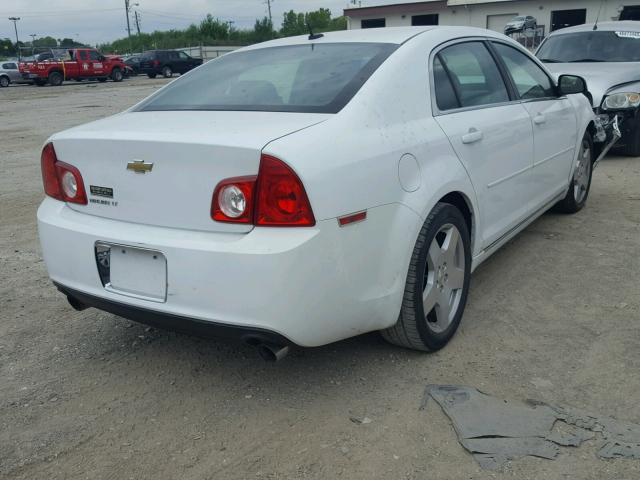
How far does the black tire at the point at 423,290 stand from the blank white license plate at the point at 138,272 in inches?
43.3

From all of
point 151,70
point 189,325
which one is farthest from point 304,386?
point 151,70

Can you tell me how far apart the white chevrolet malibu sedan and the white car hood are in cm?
470

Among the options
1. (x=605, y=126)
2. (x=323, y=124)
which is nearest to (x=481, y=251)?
(x=323, y=124)

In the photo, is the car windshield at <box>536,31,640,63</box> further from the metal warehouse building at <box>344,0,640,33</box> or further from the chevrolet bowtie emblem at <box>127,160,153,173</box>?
the metal warehouse building at <box>344,0,640,33</box>

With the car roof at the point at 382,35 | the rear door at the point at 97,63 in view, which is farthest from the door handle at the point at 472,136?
the rear door at the point at 97,63

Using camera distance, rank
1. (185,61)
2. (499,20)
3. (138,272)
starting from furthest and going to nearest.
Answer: (185,61)
(499,20)
(138,272)

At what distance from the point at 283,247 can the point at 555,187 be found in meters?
3.12

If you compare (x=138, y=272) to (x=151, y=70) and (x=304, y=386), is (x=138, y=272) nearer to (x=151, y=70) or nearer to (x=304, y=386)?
(x=304, y=386)

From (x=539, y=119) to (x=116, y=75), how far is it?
113 feet

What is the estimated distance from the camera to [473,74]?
384 cm

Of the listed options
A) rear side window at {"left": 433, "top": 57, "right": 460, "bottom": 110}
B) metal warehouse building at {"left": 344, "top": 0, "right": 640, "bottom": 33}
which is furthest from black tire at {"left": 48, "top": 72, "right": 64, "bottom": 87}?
rear side window at {"left": 433, "top": 57, "right": 460, "bottom": 110}

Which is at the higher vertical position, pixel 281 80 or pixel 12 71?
pixel 281 80

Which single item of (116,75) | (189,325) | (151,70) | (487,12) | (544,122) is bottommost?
(189,325)

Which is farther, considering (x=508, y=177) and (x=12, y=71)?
(x=12, y=71)
